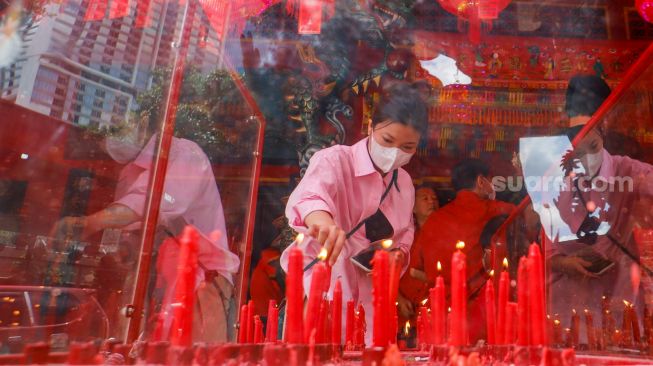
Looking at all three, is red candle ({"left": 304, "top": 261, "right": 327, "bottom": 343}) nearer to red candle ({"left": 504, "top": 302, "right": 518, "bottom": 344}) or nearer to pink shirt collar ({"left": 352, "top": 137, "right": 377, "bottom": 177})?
red candle ({"left": 504, "top": 302, "right": 518, "bottom": 344})

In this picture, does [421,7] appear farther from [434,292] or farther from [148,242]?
[434,292]

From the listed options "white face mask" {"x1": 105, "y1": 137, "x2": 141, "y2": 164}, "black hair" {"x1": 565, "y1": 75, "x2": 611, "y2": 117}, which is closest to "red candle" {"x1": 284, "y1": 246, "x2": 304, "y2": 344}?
"white face mask" {"x1": 105, "y1": 137, "x2": 141, "y2": 164}

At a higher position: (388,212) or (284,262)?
(388,212)

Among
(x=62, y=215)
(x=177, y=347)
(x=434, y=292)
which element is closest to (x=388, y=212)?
(x=62, y=215)

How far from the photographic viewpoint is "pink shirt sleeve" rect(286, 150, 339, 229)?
2418mm

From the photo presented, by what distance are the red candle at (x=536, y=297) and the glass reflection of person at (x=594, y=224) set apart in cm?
177

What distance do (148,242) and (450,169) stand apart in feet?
5.03

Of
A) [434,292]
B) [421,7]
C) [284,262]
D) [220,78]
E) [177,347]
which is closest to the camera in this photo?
[177,347]

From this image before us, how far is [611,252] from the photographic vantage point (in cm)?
219

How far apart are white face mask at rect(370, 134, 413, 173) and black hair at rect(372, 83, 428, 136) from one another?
0.42 ft

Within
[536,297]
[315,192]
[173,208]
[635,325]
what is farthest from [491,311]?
[315,192]

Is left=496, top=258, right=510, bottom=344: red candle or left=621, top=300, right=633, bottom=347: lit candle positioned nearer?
left=496, top=258, right=510, bottom=344: red candle

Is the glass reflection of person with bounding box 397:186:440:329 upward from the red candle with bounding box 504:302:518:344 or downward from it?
upward

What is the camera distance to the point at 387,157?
8.36 ft
